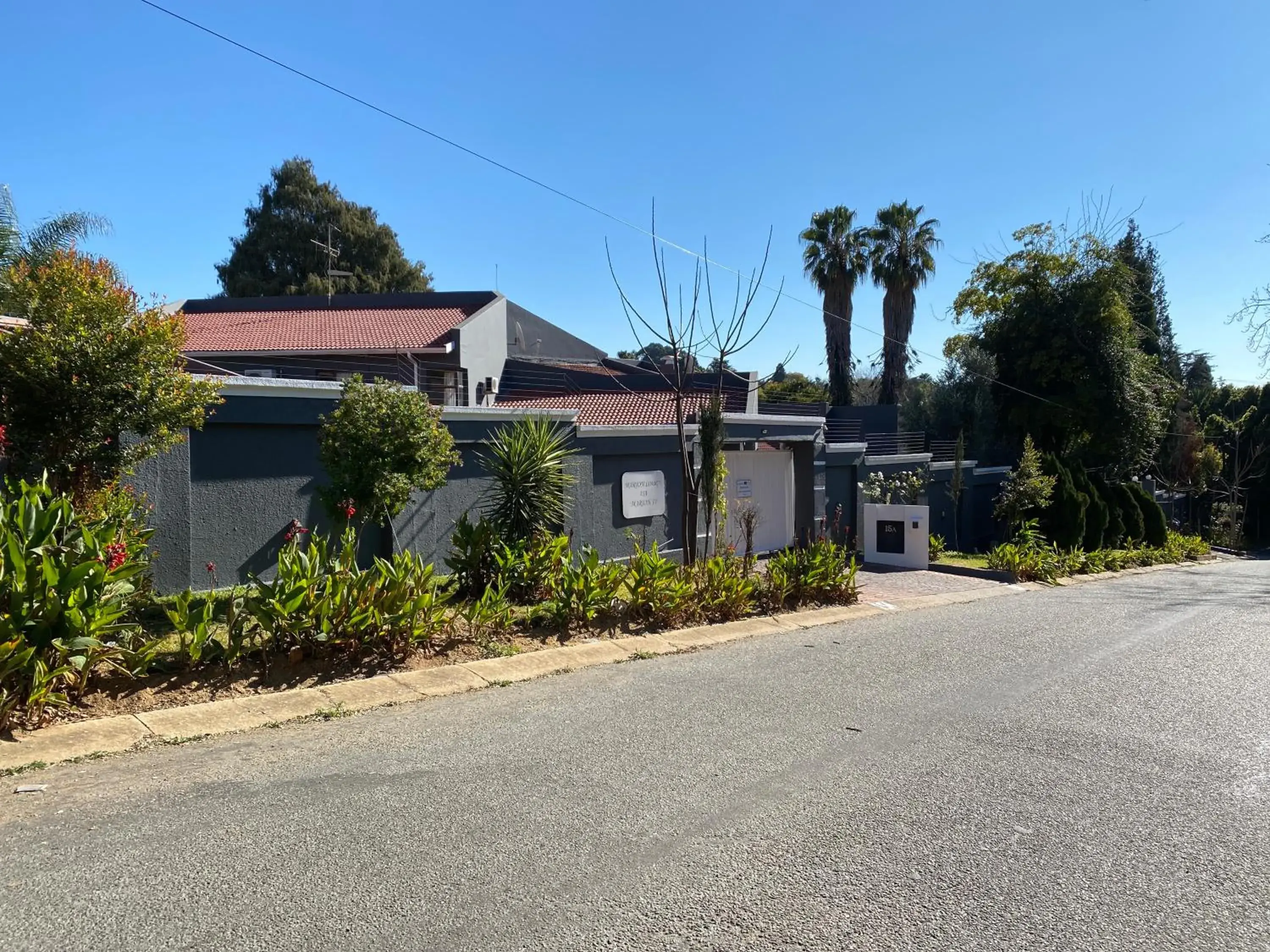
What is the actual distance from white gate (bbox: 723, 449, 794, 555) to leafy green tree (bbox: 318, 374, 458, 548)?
7.60 meters

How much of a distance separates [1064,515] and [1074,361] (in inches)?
260

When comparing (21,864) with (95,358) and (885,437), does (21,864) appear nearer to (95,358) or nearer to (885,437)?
(95,358)

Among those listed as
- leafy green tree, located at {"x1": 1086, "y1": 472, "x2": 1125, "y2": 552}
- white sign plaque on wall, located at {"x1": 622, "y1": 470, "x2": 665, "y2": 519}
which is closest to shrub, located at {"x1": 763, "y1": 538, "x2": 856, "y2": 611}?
white sign plaque on wall, located at {"x1": 622, "y1": 470, "x2": 665, "y2": 519}

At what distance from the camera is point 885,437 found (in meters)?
21.2

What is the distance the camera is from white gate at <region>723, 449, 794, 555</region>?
53.2 feet

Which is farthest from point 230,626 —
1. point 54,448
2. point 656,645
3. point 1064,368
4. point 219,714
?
point 1064,368

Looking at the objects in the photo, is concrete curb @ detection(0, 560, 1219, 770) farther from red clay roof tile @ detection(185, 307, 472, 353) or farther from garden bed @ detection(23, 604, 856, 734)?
red clay roof tile @ detection(185, 307, 472, 353)

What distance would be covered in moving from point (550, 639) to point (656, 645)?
3.47 ft

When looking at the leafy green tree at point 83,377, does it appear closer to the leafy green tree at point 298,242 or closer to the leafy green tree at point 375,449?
the leafy green tree at point 375,449

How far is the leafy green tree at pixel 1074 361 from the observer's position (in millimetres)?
25203

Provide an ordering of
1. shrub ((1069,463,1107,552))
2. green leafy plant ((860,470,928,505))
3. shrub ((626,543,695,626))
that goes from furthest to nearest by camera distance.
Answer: shrub ((1069,463,1107,552))
green leafy plant ((860,470,928,505))
shrub ((626,543,695,626))

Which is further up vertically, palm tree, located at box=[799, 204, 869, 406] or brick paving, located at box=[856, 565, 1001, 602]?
palm tree, located at box=[799, 204, 869, 406]

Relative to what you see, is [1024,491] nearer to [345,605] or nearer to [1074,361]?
[1074,361]

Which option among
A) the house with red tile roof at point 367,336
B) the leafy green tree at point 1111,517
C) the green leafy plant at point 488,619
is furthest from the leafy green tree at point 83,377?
the leafy green tree at point 1111,517
